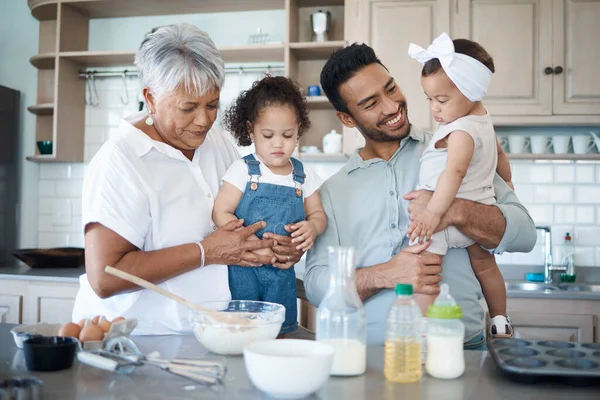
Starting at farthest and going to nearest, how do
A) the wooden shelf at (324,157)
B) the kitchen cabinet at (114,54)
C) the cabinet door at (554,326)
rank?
the kitchen cabinet at (114,54) → the wooden shelf at (324,157) → the cabinet door at (554,326)

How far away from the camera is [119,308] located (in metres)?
1.92

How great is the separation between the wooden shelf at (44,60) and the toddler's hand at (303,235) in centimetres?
309

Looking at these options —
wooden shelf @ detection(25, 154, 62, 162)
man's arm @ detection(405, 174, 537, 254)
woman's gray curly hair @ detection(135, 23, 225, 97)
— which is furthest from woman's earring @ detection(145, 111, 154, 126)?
wooden shelf @ detection(25, 154, 62, 162)

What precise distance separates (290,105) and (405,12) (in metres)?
2.13

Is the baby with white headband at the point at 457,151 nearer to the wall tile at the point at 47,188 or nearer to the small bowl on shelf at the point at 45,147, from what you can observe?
the small bowl on shelf at the point at 45,147

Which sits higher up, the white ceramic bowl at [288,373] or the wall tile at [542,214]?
the wall tile at [542,214]

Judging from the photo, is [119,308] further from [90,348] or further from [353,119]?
[353,119]

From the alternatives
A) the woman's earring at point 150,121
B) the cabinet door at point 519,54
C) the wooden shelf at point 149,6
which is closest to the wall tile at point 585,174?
the cabinet door at point 519,54

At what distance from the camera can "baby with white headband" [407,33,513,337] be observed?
1.87 meters

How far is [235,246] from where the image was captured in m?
1.93

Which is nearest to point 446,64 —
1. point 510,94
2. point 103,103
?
point 510,94

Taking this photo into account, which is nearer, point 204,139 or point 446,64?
point 446,64

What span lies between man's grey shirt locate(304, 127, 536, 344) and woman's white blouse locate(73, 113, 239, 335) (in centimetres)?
41

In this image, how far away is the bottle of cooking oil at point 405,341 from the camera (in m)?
1.31
